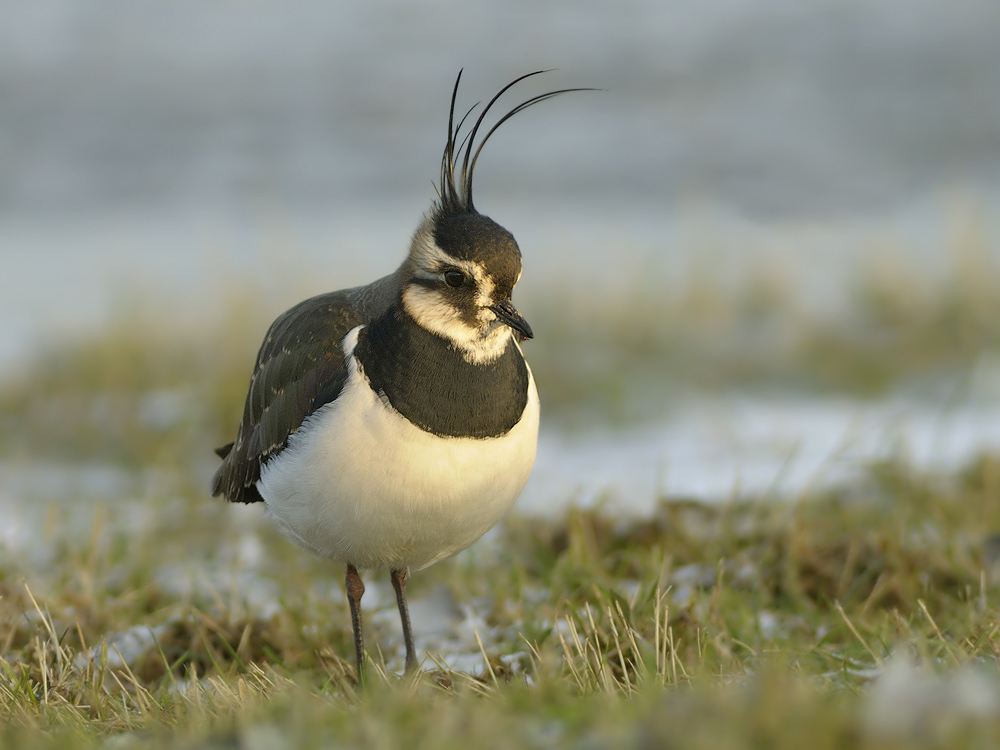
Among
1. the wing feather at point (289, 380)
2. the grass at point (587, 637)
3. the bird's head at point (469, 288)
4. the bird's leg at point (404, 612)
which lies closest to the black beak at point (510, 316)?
the bird's head at point (469, 288)

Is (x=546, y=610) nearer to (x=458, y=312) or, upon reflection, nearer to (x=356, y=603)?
(x=356, y=603)

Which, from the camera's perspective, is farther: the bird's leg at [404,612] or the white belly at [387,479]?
the bird's leg at [404,612]

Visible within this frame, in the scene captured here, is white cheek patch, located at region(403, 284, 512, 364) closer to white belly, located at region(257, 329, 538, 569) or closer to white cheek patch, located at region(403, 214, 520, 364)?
white cheek patch, located at region(403, 214, 520, 364)

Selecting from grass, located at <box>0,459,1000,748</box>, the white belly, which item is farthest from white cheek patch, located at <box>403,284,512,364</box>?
grass, located at <box>0,459,1000,748</box>

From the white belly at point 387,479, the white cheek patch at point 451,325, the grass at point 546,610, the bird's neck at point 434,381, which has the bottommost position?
the grass at point 546,610

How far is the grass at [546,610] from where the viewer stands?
1.97 metres

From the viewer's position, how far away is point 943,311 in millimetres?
9445

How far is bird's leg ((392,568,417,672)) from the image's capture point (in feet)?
12.9

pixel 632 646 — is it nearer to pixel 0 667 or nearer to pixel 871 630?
pixel 871 630

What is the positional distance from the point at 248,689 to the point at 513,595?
66.2 inches

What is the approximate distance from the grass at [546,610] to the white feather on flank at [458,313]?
107 centimetres

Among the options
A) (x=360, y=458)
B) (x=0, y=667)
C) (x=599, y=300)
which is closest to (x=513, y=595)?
(x=360, y=458)

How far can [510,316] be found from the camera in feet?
12.0

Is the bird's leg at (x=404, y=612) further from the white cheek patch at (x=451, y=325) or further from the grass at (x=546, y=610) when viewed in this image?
the white cheek patch at (x=451, y=325)
